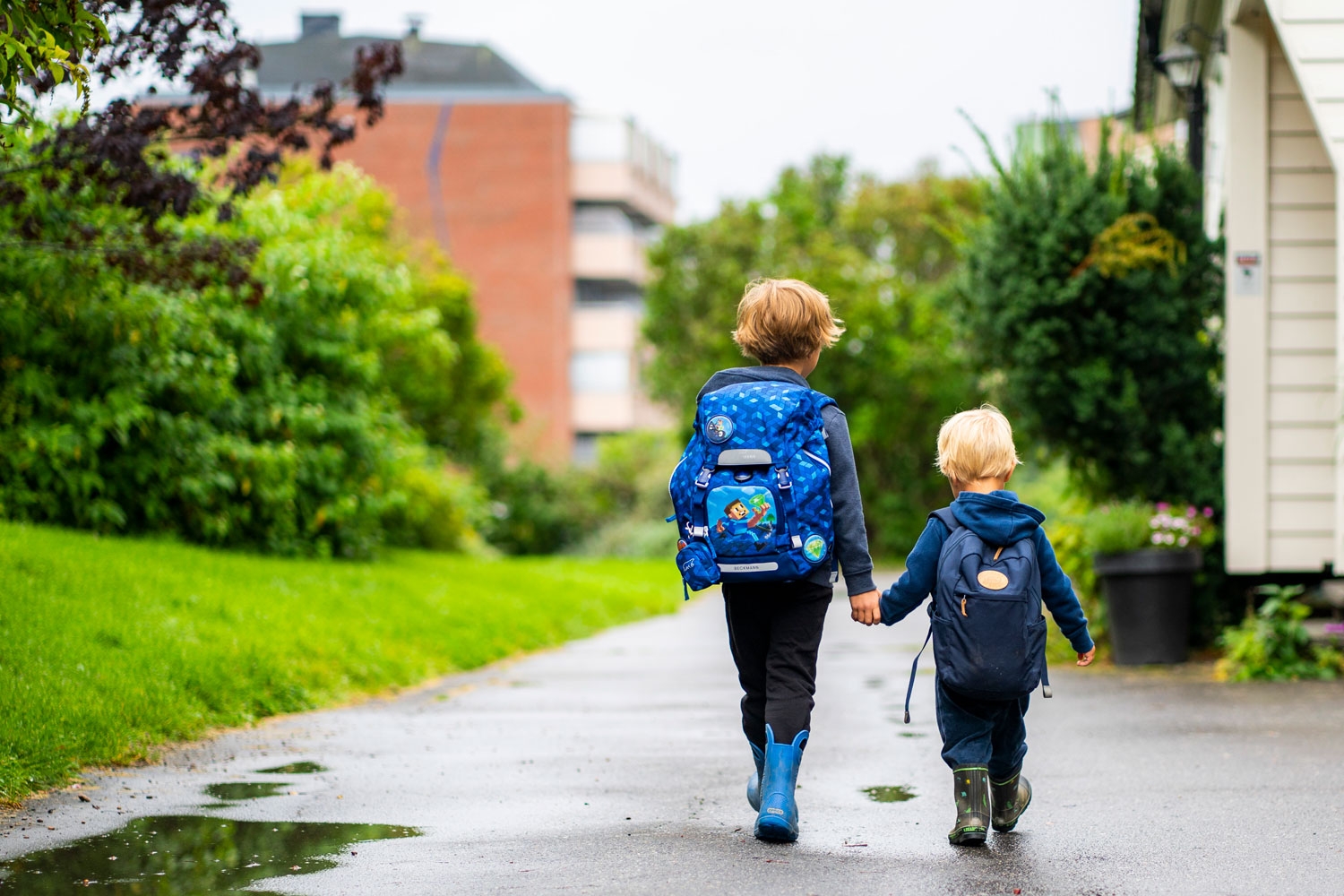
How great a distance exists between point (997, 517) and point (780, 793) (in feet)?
3.38

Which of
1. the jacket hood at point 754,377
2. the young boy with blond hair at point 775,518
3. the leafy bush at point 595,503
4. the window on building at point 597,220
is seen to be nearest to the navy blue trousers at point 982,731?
the young boy with blond hair at point 775,518

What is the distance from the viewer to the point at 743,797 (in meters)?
5.46

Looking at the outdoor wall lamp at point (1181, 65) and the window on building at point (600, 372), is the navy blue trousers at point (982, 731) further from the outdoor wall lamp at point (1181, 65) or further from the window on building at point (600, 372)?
the window on building at point (600, 372)

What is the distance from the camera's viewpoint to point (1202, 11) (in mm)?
11586

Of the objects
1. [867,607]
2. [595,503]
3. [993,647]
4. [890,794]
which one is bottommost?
[595,503]

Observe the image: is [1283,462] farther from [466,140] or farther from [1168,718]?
[466,140]

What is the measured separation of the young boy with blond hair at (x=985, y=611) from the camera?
4445 mm

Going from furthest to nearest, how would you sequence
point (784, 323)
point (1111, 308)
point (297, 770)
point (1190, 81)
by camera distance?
point (1190, 81) < point (1111, 308) < point (297, 770) < point (784, 323)

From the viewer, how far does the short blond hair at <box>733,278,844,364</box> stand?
15.6 ft

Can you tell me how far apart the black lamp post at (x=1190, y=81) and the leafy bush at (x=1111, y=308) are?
72cm

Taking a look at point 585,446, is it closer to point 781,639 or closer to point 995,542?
point 781,639

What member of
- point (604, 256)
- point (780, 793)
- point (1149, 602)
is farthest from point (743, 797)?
point (604, 256)

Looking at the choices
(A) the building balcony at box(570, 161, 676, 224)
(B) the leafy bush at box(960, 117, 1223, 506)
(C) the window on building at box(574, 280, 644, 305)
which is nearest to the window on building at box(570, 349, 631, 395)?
(C) the window on building at box(574, 280, 644, 305)

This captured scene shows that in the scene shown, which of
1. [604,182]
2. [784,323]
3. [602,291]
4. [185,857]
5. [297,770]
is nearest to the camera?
[185,857]
